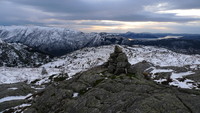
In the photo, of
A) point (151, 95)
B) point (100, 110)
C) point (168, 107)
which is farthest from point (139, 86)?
point (100, 110)

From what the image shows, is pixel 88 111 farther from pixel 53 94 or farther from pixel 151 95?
pixel 53 94

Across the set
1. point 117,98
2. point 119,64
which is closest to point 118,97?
point 117,98

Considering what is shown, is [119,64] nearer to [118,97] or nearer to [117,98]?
[118,97]

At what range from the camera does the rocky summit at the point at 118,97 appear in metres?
21.4

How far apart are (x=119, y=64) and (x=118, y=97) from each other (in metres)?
14.2

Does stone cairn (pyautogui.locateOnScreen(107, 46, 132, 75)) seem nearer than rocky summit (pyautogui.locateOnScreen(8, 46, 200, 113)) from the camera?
No

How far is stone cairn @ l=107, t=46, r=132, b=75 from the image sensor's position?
3780cm

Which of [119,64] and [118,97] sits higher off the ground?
[119,64]

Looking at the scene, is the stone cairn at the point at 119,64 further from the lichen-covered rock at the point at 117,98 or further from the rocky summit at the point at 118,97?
the lichen-covered rock at the point at 117,98

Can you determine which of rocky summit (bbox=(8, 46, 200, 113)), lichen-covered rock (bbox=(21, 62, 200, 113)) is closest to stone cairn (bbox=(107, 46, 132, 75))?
rocky summit (bbox=(8, 46, 200, 113))

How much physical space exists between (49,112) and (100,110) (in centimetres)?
1232

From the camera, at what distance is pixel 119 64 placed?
38.3m

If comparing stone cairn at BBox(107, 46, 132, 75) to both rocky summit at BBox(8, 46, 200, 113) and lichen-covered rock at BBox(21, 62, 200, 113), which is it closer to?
rocky summit at BBox(8, 46, 200, 113)

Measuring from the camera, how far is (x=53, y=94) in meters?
33.8
